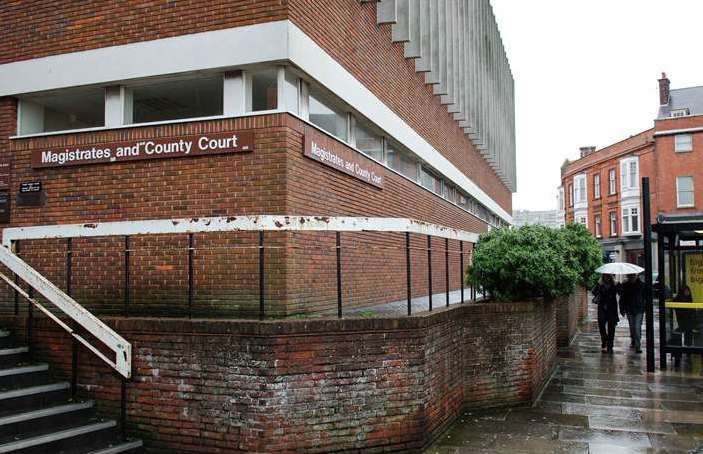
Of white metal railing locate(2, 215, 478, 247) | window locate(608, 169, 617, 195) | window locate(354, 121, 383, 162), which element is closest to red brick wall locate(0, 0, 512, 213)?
window locate(354, 121, 383, 162)

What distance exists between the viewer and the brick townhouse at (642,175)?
43656mm

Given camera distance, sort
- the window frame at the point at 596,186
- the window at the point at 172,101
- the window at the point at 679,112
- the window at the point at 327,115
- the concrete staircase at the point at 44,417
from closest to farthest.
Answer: the concrete staircase at the point at 44,417
the window at the point at 172,101
the window at the point at 327,115
the window at the point at 679,112
the window frame at the point at 596,186

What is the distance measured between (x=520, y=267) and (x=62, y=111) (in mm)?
7544

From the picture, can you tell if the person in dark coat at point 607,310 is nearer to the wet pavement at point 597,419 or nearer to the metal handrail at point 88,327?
the wet pavement at point 597,419

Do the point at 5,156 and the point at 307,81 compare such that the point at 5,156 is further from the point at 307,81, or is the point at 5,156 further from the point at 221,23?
the point at 307,81

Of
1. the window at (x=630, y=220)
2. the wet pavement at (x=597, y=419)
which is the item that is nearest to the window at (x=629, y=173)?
the window at (x=630, y=220)

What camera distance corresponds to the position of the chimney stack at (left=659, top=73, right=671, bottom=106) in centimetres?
5141

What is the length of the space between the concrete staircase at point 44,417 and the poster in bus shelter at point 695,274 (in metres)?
11.3

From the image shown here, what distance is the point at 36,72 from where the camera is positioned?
922 centimetres

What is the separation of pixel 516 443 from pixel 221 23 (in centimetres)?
637

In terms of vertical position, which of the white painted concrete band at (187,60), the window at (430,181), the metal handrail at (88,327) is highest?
the white painted concrete band at (187,60)

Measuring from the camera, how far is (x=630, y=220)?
4834cm

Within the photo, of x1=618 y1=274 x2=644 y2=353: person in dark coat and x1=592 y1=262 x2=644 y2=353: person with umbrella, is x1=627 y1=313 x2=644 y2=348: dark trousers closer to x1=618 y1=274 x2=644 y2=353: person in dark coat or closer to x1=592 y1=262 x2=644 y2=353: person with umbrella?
x1=618 y1=274 x2=644 y2=353: person in dark coat

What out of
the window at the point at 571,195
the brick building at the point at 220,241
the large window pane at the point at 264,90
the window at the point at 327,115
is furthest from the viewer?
the window at the point at 571,195
